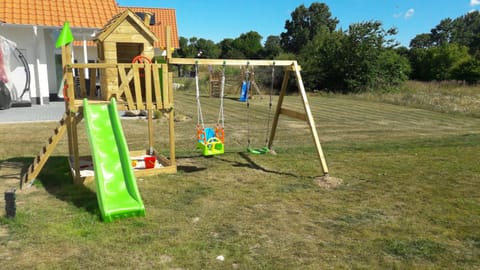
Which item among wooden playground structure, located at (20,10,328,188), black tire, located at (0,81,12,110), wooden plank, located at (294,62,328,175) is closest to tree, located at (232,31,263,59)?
black tire, located at (0,81,12,110)

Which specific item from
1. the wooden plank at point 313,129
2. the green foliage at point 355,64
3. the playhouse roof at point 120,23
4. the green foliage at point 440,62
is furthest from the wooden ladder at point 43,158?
the green foliage at point 440,62

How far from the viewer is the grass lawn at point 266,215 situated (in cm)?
400

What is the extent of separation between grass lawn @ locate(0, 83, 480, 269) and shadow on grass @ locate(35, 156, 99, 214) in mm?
20

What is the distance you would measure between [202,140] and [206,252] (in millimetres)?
3799

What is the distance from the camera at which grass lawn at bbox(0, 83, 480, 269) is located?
4004 mm

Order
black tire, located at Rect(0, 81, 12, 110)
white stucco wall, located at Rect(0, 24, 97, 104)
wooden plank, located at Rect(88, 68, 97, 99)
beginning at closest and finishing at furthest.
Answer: wooden plank, located at Rect(88, 68, 97, 99)
black tire, located at Rect(0, 81, 12, 110)
white stucco wall, located at Rect(0, 24, 97, 104)

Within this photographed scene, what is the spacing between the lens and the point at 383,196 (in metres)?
6.10

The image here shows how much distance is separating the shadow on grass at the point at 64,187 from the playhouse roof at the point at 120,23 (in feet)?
10.5

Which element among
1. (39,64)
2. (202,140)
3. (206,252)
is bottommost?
(206,252)

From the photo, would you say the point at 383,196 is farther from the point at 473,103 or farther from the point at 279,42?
the point at 279,42

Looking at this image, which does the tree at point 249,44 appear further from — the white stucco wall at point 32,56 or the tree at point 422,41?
the white stucco wall at point 32,56

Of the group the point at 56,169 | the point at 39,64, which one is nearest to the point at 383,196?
the point at 56,169

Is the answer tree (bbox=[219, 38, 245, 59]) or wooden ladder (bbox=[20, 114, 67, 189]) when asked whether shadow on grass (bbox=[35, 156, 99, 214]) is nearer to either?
wooden ladder (bbox=[20, 114, 67, 189])

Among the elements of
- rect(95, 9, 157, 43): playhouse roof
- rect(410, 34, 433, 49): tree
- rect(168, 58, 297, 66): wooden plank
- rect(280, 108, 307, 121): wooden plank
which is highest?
rect(410, 34, 433, 49): tree
